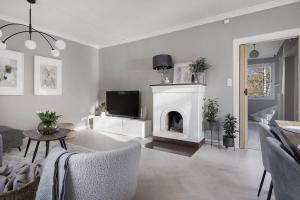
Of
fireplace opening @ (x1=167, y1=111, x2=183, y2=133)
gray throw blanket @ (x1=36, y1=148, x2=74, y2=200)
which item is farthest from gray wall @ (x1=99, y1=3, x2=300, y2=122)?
gray throw blanket @ (x1=36, y1=148, x2=74, y2=200)

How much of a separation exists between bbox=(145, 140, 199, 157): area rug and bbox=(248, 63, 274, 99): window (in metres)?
4.38

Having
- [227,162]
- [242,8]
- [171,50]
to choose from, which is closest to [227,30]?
[242,8]

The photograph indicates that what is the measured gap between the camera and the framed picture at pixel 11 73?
333 centimetres

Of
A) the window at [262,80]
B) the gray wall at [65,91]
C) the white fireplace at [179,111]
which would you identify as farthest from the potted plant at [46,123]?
the window at [262,80]

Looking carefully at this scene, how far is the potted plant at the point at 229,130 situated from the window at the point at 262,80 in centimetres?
383

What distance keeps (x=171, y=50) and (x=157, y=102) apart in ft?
4.24

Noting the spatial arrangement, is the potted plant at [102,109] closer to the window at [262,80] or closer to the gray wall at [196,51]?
the gray wall at [196,51]

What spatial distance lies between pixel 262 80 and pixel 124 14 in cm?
556

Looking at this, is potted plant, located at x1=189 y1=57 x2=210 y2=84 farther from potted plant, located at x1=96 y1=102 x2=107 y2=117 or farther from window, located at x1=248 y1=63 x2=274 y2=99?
window, located at x1=248 y1=63 x2=274 y2=99

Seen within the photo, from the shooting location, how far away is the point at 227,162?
259 centimetres

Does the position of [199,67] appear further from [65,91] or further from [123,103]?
[65,91]

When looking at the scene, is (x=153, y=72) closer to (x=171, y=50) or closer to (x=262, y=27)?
(x=171, y=50)

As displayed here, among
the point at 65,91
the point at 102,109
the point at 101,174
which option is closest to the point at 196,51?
the point at 102,109

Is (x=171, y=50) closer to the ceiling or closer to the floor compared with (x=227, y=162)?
closer to the ceiling
